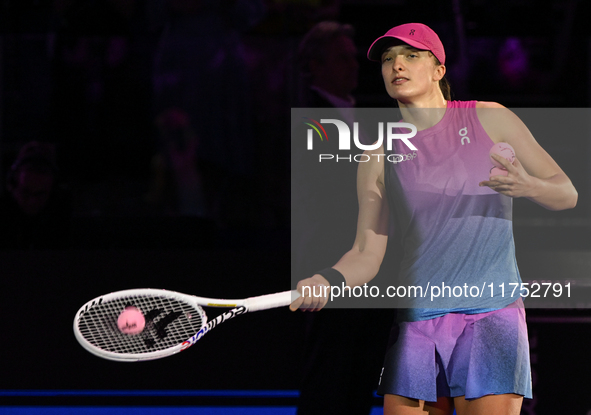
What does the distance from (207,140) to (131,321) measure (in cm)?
194

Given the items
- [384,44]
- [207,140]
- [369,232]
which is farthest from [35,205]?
[384,44]

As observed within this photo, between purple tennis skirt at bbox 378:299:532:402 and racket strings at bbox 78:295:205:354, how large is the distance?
0.71m

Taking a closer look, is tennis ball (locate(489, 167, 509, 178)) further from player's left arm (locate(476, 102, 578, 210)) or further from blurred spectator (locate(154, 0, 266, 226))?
blurred spectator (locate(154, 0, 266, 226))

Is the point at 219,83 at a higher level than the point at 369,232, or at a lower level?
higher

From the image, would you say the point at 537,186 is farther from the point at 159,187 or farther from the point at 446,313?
the point at 159,187

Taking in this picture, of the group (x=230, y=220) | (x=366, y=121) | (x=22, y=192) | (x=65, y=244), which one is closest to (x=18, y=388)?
(x=65, y=244)

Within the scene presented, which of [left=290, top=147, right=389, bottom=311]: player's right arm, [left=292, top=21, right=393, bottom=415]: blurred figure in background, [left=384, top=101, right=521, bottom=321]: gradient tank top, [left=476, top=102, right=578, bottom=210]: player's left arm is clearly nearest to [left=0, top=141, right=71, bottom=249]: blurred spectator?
[left=292, top=21, right=393, bottom=415]: blurred figure in background

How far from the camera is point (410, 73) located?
7.11 ft

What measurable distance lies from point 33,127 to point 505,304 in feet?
10.8

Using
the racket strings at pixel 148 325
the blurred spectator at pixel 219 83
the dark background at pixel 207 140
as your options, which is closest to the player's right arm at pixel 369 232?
the racket strings at pixel 148 325

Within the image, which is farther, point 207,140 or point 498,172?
point 207,140

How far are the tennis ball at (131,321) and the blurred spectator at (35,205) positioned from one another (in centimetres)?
81

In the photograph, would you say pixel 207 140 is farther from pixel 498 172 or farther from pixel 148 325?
pixel 498 172

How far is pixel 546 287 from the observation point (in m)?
2.87
